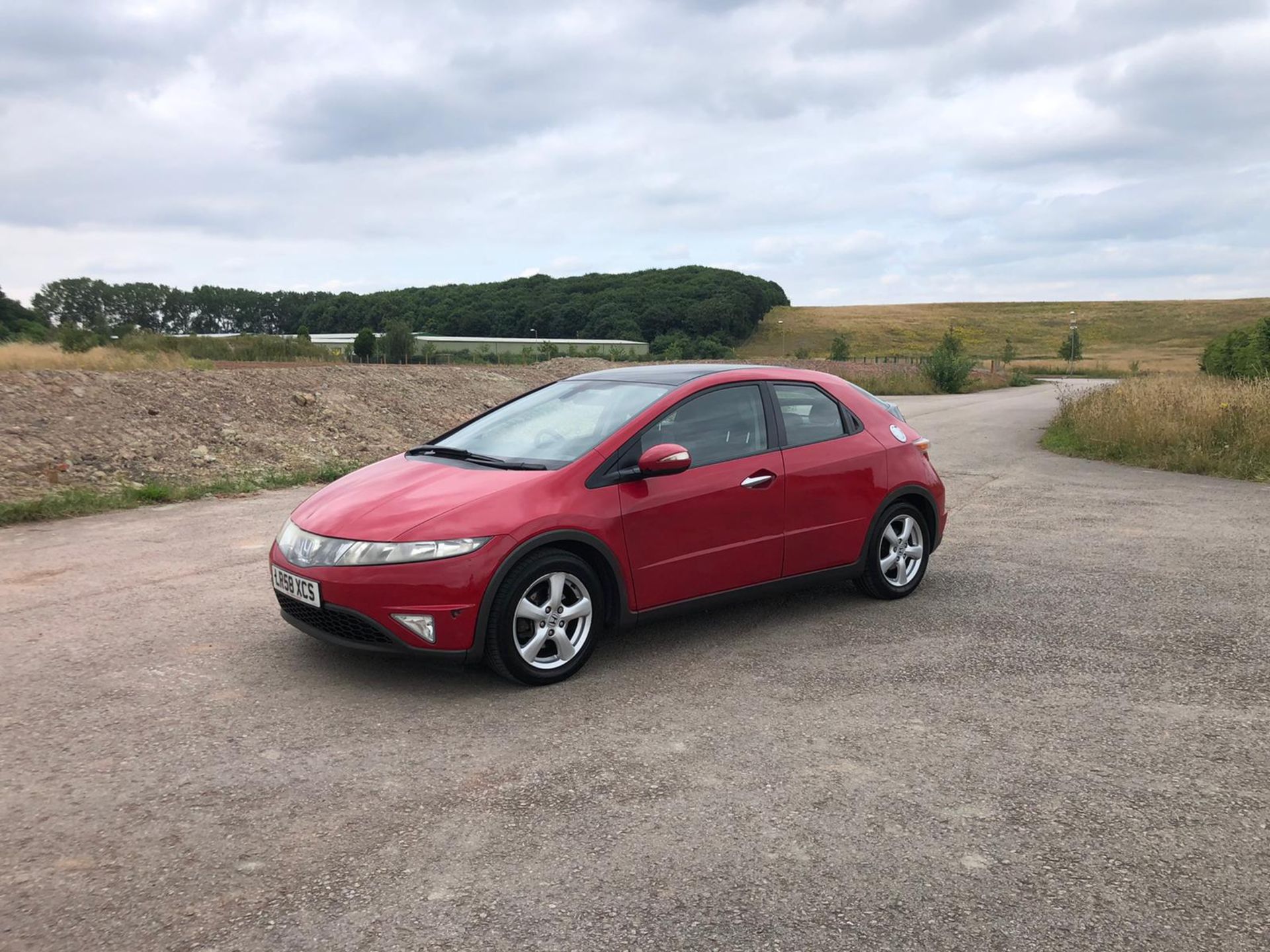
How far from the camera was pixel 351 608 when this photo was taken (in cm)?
466

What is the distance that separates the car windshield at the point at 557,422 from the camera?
542 cm

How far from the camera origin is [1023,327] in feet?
469

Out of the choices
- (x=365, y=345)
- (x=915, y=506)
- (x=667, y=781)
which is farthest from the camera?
(x=365, y=345)

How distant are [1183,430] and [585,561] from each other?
12308mm

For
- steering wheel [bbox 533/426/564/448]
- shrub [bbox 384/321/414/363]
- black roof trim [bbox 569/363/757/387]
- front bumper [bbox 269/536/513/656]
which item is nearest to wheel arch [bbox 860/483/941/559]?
black roof trim [bbox 569/363/757/387]

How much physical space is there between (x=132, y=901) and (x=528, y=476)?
258cm

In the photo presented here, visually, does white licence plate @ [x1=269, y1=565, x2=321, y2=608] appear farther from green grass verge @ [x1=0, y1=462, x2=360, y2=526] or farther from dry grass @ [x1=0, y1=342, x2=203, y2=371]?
dry grass @ [x1=0, y1=342, x2=203, y2=371]

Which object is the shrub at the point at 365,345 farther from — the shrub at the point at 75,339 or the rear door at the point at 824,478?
the rear door at the point at 824,478

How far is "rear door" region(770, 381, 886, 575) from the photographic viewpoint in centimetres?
592

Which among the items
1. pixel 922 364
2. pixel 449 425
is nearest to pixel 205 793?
pixel 449 425

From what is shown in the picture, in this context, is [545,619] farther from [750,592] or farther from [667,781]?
[750,592]

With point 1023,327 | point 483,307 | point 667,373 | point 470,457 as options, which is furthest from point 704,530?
point 1023,327

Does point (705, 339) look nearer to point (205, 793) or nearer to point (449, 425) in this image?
point (449, 425)

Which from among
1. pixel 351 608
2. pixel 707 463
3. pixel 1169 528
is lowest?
pixel 1169 528
